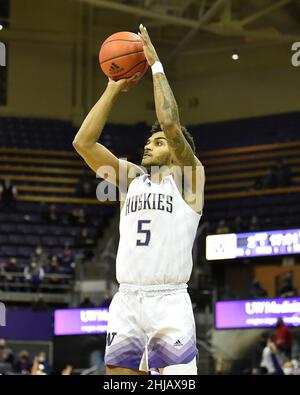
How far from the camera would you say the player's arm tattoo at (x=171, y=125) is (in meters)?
4.44

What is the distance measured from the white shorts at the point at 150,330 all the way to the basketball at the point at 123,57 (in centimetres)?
127

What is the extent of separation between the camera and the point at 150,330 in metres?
4.37

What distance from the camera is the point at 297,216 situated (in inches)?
762

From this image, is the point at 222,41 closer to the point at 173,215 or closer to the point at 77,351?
the point at 77,351

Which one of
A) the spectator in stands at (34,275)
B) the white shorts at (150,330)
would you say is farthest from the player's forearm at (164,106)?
the spectator in stands at (34,275)

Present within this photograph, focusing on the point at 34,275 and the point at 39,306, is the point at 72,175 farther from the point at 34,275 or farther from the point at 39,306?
the point at 39,306

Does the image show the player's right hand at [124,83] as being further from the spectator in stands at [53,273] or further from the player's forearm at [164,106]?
the spectator in stands at [53,273]

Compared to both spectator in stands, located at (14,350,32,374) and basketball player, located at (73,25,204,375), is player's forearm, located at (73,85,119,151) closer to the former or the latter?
basketball player, located at (73,25,204,375)

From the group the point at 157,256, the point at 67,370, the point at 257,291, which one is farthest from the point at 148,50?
the point at 257,291

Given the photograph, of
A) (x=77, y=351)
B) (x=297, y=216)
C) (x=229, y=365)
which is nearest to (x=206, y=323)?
(x=229, y=365)

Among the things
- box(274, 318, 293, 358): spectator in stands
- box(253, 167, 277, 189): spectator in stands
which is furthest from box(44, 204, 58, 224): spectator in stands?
box(274, 318, 293, 358): spectator in stands

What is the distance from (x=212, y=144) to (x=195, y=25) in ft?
11.6

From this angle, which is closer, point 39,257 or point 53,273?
point 53,273

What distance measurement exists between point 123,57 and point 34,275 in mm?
14064
